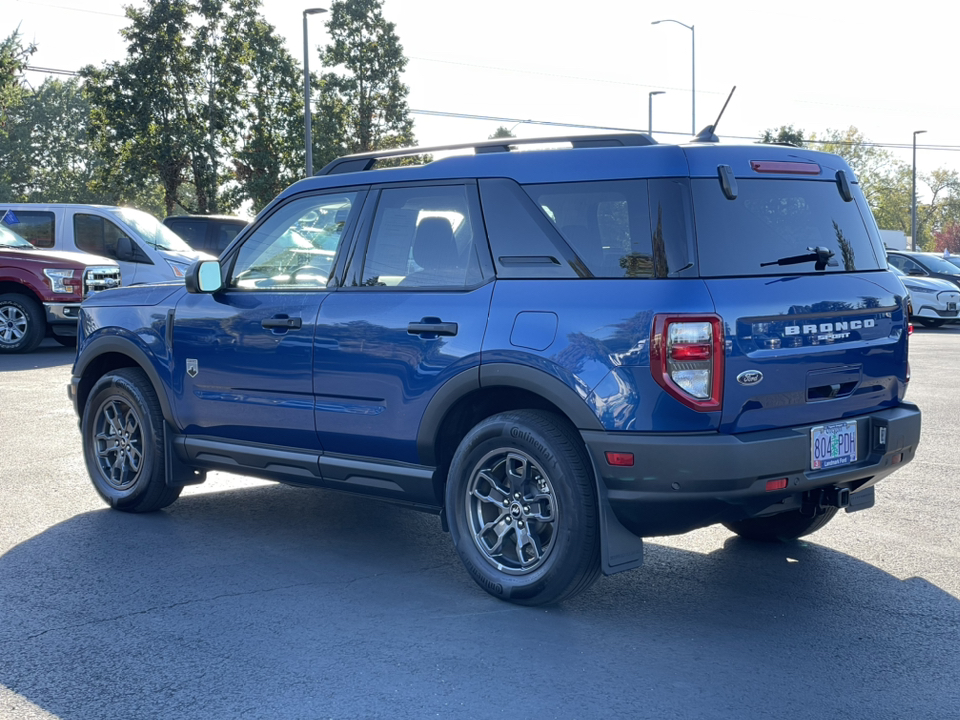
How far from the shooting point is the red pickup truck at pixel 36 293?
52.9ft

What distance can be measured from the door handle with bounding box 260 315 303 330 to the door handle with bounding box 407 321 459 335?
0.77m

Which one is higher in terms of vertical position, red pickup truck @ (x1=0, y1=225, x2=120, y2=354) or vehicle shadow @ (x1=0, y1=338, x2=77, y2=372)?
red pickup truck @ (x1=0, y1=225, x2=120, y2=354)

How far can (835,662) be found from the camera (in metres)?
4.11

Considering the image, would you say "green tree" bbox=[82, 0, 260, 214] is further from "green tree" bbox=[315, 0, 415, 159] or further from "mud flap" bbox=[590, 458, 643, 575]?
"mud flap" bbox=[590, 458, 643, 575]

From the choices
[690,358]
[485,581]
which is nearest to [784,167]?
[690,358]

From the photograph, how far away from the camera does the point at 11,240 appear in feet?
55.1

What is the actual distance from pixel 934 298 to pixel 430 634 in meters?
21.7

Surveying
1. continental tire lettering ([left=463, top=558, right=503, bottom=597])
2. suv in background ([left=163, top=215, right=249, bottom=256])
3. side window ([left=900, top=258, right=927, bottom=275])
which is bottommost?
continental tire lettering ([left=463, top=558, right=503, bottom=597])

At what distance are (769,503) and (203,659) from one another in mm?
2292

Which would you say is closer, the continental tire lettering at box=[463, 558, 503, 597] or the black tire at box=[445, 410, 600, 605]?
the black tire at box=[445, 410, 600, 605]

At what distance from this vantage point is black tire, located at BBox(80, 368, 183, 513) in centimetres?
641

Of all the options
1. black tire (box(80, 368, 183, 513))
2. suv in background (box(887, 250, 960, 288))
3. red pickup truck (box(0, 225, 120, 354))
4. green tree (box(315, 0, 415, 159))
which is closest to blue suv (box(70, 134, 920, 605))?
black tire (box(80, 368, 183, 513))

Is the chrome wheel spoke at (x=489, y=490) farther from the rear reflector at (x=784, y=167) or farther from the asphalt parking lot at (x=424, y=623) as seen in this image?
the rear reflector at (x=784, y=167)

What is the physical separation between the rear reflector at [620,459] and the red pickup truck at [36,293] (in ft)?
43.9
